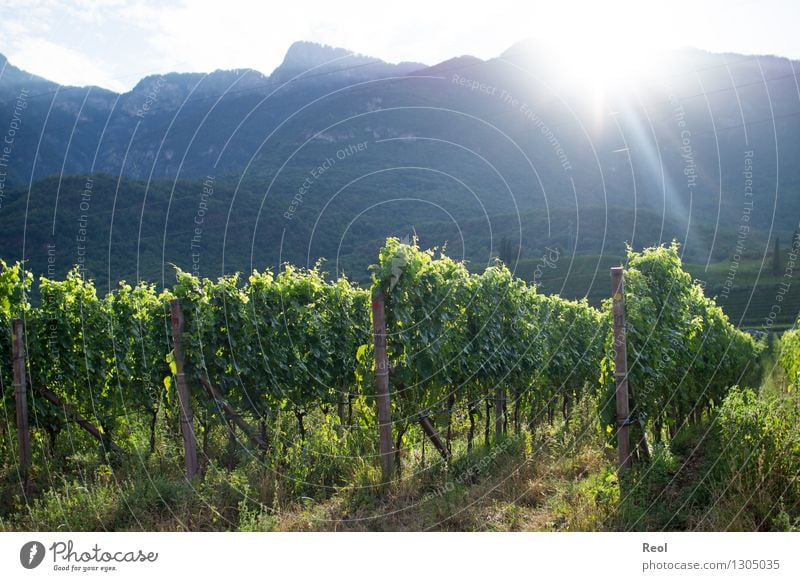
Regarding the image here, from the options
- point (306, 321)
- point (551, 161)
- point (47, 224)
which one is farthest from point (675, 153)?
point (306, 321)

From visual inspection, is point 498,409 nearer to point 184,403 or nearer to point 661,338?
point 661,338

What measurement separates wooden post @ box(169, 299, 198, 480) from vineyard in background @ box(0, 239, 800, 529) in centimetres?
3

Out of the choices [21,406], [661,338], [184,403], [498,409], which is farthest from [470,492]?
[21,406]

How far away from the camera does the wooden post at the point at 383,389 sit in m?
9.24

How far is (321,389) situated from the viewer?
14062 millimetres

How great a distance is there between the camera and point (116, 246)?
49688 mm

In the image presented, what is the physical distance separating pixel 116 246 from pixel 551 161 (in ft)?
137

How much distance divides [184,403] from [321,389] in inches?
188

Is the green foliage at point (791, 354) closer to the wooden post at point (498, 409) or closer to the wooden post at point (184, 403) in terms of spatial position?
the wooden post at point (498, 409)

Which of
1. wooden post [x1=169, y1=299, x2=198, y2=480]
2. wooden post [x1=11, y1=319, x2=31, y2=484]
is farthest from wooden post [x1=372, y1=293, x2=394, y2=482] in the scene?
wooden post [x1=11, y1=319, x2=31, y2=484]

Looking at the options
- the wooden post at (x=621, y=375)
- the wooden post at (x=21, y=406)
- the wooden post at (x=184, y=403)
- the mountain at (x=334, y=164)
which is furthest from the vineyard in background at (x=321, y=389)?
the mountain at (x=334, y=164)

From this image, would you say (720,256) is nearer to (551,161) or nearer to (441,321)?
(551,161)

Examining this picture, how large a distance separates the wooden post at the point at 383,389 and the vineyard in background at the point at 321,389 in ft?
0.27

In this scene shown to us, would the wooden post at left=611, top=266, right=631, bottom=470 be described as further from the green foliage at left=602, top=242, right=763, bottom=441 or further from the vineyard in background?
the green foliage at left=602, top=242, right=763, bottom=441
